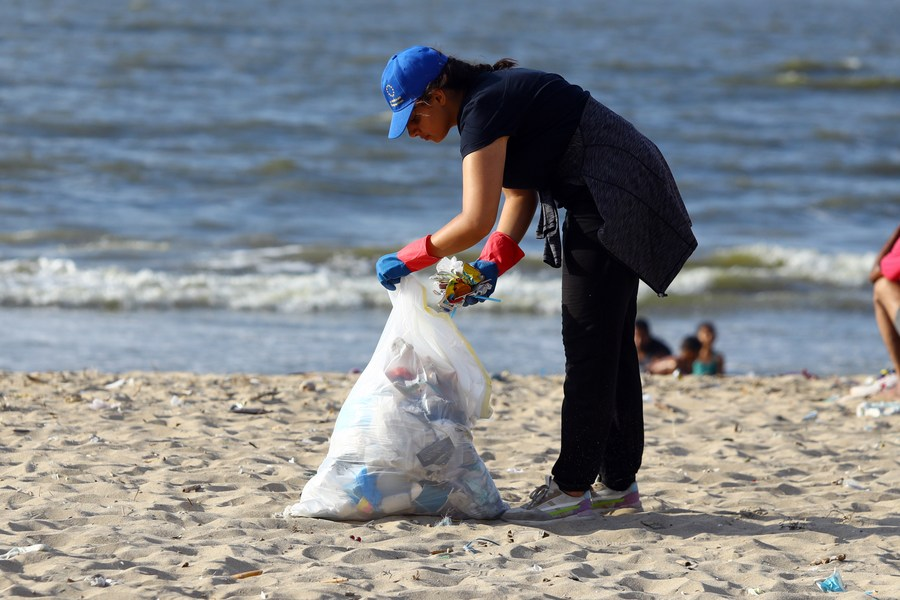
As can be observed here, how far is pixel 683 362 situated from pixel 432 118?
4.97 metres

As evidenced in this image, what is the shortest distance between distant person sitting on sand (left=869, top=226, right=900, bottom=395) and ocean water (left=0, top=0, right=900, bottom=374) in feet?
7.08

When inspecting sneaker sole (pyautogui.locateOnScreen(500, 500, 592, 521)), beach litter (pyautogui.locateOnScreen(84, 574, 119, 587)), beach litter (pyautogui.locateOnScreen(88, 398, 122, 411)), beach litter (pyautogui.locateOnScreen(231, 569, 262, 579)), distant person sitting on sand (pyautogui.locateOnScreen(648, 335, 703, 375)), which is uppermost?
distant person sitting on sand (pyautogui.locateOnScreen(648, 335, 703, 375))

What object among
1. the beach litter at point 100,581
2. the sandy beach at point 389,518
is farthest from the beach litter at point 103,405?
the beach litter at point 100,581

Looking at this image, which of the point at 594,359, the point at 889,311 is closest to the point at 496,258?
the point at 594,359

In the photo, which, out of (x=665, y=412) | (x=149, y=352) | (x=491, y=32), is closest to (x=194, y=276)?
(x=149, y=352)

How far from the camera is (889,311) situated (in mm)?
6059

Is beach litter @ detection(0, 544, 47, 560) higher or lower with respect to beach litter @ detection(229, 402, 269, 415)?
lower

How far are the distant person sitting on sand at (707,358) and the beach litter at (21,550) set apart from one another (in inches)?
209

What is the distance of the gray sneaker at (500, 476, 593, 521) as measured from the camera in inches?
149

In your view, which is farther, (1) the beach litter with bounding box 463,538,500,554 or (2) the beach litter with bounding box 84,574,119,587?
(1) the beach litter with bounding box 463,538,500,554

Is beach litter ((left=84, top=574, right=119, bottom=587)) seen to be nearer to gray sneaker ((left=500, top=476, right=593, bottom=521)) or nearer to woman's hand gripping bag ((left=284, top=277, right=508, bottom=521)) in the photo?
woman's hand gripping bag ((left=284, top=277, right=508, bottom=521))

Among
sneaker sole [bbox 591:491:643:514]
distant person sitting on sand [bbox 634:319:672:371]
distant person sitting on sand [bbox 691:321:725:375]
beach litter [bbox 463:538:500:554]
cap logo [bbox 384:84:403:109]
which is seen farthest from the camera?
distant person sitting on sand [bbox 634:319:672:371]

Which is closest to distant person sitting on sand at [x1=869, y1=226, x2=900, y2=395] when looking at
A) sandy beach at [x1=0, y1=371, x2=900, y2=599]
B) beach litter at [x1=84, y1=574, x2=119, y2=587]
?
sandy beach at [x1=0, y1=371, x2=900, y2=599]

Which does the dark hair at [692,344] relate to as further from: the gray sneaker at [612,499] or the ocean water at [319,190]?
the gray sneaker at [612,499]
